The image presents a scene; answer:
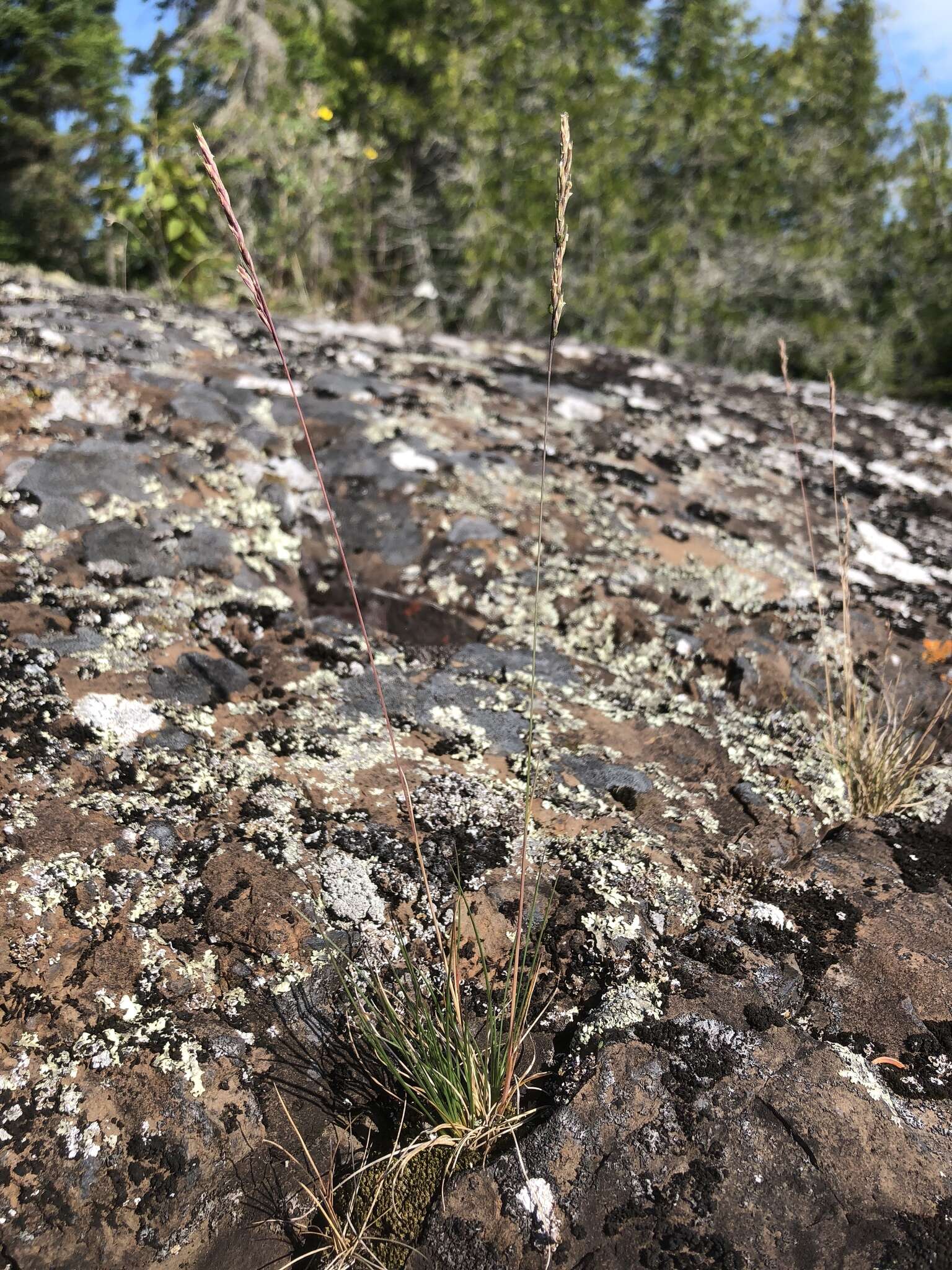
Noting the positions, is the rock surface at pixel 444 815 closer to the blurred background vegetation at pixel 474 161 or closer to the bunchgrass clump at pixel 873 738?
the bunchgrass clump at pixel 873 738

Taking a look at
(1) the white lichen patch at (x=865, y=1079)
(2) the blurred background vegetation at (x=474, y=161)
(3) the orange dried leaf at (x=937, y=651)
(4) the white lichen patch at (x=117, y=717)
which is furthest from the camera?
(2) the blurred background vegetation at (x=474, y=161)

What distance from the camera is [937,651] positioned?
227 cm

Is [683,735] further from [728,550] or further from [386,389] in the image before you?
[386,389]

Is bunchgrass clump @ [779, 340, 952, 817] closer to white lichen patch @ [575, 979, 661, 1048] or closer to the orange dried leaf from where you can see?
the orange dried leaf

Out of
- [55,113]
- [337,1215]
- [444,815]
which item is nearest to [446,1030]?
[337,1215]

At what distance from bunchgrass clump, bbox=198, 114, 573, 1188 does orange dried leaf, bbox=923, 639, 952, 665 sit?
4.94 ft

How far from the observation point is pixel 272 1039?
1258 millimetres

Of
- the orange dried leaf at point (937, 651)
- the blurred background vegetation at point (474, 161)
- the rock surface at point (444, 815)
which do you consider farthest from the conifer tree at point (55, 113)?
the orange dried leaf at point (937, 651)

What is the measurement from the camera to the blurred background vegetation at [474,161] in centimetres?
715

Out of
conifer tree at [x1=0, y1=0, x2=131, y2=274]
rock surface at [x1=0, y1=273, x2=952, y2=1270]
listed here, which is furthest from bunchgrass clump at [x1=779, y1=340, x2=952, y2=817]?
conifer tree at [x1=0, y1=0, x2=131, y2=274]

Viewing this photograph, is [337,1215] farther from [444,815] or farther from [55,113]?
[55,113]

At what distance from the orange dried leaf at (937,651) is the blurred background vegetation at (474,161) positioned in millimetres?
4785

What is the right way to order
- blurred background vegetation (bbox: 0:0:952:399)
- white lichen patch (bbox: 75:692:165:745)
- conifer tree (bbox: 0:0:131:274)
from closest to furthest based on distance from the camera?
1. white lichen patch (bbox: 75:692:165:745)
2. blurred background vegetation (bbox: 0:0:952:399)
3. conifer tree (bbox: 0:0:131:274)

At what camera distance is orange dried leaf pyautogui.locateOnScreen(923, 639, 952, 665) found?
2252 mm
